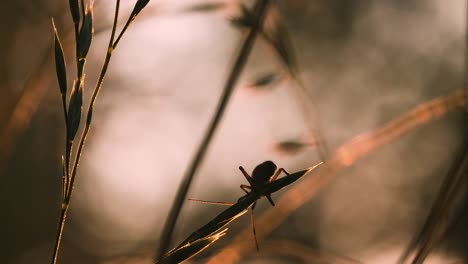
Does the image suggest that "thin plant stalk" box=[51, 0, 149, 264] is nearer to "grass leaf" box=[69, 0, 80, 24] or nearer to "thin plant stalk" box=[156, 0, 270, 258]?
"grass leaf" box=[69, 0, 80, 24]

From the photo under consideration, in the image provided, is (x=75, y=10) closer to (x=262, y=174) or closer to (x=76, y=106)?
(x=76, y=106)

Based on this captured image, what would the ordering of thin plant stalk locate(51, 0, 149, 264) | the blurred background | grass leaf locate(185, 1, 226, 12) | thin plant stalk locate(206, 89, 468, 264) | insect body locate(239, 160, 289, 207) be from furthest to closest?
the blurred background
grass leaf locate(185, 1, 226, 12)
thin plant stalk locate(206, 89, 468, 264)
insect body locate(239, 160, 289, 207)
thin plant stalk locate(51, 0, 149, 264)

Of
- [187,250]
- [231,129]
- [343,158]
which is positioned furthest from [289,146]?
[231,129]

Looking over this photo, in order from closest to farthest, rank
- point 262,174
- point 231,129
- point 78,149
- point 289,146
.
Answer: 1. point 78,149
2. point 262,174
3. point 289,146
4. point 231,129

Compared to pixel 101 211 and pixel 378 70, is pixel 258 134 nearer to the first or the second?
pixel 378 70

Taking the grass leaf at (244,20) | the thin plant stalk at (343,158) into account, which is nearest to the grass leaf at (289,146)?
the thin plant stalk at (343,158)

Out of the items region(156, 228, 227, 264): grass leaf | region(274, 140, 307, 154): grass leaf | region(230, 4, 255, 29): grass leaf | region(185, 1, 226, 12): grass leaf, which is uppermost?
region(185, 1, 226, 12): grass leaf

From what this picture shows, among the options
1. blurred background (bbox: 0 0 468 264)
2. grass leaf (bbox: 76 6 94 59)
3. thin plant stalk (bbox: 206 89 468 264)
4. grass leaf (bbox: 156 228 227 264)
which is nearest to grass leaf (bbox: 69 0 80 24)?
grass leaf (bbox: 76 6 94 59)
